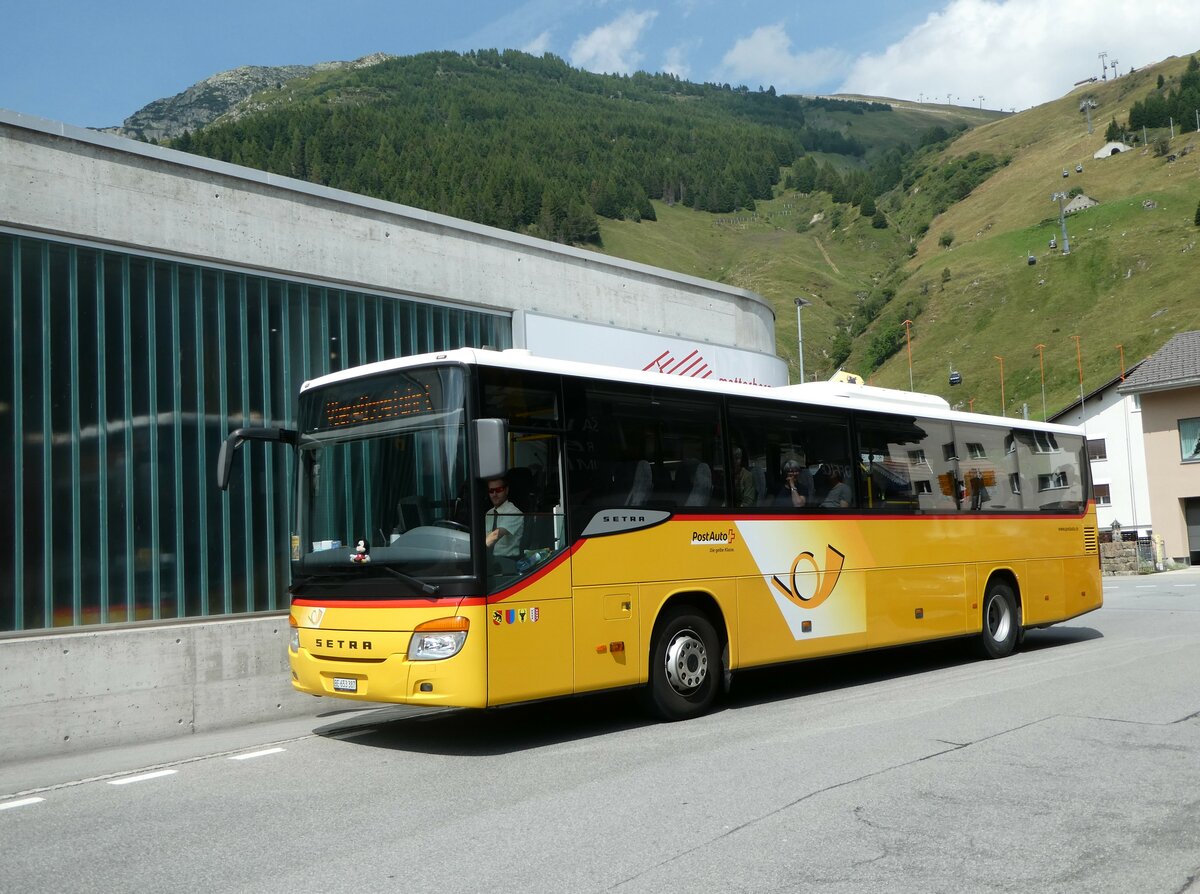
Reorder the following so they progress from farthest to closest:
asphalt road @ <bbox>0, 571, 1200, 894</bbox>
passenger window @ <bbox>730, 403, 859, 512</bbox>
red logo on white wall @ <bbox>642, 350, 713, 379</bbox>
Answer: red logo on white wall @ <bbox>642, 350, 713, 379</bbox>, passenger window @ <bbox>730, 403, 859, 512</bbox>, asphalt road @ <bbox>0, 571, 1200, 894</bbox>

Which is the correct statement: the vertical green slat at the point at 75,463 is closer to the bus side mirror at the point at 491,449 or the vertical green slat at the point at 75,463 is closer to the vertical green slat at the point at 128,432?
the vertical green slat at the point at 128,432

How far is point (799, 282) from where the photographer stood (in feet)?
504

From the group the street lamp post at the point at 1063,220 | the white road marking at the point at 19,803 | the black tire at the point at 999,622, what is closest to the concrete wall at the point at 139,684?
the white road marking at the point at 19,803

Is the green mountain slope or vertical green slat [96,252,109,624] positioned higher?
the green mountain slope

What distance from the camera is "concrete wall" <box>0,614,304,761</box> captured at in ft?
30.9

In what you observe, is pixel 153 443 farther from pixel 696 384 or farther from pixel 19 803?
pixel 696 384

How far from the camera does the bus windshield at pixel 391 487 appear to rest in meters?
8.27

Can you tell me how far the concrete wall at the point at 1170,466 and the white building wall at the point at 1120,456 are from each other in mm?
11474

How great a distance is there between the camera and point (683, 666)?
9.82m

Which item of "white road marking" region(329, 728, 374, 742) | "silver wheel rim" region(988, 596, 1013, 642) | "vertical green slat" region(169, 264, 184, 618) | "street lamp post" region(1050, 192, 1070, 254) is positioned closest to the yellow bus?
"white road marking" region(329, 728, 374, 742)

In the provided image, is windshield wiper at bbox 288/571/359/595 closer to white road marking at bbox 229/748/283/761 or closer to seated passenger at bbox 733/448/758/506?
white road marking at bbox 229/748/283/761

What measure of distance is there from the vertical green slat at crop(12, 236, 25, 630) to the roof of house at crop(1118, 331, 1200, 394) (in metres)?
45.5

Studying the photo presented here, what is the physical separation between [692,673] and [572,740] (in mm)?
1413

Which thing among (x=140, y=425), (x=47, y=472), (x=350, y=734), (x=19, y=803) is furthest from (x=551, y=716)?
(x=47, y=472)
